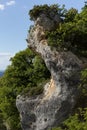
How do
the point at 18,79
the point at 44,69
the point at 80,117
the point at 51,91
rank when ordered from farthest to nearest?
the point at 18,79 → the point at 44,69 → the point at 51,91 → the point at 80,117

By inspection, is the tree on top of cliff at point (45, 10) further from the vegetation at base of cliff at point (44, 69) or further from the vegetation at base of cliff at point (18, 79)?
the vegetation at base of cliff at point (18, 79)

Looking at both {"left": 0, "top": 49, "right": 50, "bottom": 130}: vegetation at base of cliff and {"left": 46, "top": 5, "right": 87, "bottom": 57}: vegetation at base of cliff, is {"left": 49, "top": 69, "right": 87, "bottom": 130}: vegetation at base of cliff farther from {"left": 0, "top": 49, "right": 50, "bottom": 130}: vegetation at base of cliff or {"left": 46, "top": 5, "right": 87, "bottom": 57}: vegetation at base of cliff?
{"left": 0, "top": 49, "right": 50, "bottom": 130}: vegetation at base of cliff

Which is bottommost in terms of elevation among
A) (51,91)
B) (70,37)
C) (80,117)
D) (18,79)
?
(80,117)

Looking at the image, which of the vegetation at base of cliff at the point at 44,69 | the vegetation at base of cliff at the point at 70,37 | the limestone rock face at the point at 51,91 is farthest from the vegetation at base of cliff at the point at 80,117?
the vegetation at base of cliff at the point at 70,37

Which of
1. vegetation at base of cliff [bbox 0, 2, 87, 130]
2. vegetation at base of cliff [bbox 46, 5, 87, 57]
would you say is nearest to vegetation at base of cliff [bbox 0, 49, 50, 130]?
vegetation at base of cliff [bbox 0, 2, 87, 130]

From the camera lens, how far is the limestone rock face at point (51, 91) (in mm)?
39031

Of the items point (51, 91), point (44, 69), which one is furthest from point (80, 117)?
point (44, 69)

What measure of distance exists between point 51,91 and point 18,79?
57.3 feet

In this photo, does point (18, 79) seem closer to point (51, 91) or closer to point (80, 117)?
point (51, 91)

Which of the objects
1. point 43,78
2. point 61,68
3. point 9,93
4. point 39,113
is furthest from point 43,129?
point 9,93

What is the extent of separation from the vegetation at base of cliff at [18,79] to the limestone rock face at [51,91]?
1060 cm

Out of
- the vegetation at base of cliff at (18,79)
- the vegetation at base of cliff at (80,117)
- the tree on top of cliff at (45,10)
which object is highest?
the tree on top of cliff at (45,10)

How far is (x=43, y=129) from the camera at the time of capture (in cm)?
4100

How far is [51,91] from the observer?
4144 centimetres
